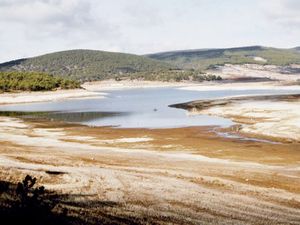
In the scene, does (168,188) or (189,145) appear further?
(189,145)

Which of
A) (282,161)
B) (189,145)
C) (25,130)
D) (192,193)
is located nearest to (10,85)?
(25,130)

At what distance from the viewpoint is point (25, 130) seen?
201 ft

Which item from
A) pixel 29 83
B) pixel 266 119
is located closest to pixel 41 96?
pixel 29 83

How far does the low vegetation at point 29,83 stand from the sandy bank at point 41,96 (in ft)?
23.8

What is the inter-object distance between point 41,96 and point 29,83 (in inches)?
765

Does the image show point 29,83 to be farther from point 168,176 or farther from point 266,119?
point 168,176

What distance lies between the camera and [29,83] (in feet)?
522

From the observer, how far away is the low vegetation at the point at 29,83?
157000mm

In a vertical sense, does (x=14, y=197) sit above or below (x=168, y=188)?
above

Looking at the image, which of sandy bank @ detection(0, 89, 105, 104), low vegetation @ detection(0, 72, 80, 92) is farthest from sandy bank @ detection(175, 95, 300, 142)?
low vegetation @ detection(0, 72, 80, 92)

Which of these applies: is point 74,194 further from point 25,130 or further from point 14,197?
point 25,130

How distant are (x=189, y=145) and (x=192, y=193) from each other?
23.1 meters

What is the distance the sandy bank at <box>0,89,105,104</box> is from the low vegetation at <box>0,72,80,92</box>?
23.8 ft

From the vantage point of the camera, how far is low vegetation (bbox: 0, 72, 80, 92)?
6181 inches
